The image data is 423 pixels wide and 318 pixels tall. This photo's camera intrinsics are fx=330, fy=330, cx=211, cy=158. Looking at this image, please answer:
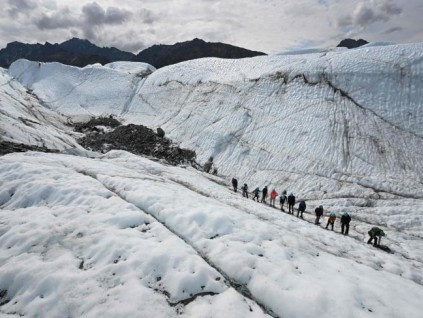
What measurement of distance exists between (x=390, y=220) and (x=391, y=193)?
5.19m

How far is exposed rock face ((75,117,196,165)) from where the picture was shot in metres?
48.5

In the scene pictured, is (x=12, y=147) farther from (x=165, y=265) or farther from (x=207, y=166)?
(x=165, y=265)

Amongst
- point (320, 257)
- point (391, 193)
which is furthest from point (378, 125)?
point (320, 257)

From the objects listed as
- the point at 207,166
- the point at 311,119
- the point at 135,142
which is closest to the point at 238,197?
the point at 207,166

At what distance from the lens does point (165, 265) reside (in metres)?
11.8

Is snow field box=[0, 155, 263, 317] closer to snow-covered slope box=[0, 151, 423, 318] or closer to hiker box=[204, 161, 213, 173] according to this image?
snow-covered slope box=[0, 151, 423, 318]

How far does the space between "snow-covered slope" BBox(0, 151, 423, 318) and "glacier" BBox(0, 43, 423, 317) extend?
0.07 m

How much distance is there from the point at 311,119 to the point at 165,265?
3769 centimetres

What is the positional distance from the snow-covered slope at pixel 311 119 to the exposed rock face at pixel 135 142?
105 inches

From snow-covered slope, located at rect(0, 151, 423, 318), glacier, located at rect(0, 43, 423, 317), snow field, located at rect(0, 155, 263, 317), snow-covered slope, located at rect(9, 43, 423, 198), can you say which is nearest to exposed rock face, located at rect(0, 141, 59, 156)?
Answer: glacier, located at rect(0, 43, 423, 317)

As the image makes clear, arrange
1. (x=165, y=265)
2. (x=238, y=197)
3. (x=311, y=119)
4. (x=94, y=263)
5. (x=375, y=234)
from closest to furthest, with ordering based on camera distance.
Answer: (x=165, y=265) < (x=94, y=263) < (x=375, y=234) < (x=238, y=197) < (x=311, y=119)

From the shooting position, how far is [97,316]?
9.45 metres

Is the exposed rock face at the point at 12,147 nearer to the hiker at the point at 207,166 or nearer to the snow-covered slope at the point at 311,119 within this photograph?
the hiker at the point at 207,166

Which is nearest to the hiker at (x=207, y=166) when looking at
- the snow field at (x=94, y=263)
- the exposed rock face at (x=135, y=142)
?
the exposed rock face at (x=135, y=142)
